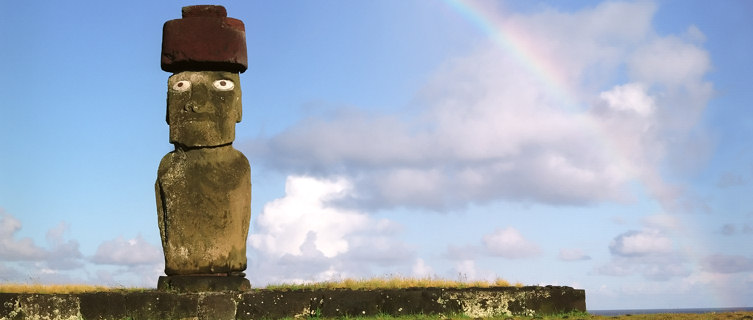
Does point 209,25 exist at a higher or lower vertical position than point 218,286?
higher

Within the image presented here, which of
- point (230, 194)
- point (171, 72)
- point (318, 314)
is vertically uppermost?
point (171, 72)

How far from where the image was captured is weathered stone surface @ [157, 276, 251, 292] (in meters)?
12.1

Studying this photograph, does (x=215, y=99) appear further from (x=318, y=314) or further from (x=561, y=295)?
(x=561, y=295)

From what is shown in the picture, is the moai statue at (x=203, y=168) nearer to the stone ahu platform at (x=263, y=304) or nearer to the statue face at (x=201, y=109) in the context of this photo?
the statue face at (x=201, y=109)

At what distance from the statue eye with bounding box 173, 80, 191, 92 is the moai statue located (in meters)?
0.02

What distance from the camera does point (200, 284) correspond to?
12.1 metres

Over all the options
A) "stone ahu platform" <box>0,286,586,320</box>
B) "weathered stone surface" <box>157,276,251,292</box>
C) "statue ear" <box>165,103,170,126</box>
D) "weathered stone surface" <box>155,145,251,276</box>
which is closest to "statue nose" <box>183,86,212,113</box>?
"statue ear" <box>165,103,170,126</box>

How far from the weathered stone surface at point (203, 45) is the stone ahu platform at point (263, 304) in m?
3.86

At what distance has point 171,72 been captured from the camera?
43.1 ft

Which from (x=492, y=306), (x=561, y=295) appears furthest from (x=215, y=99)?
(x=561, y=295)

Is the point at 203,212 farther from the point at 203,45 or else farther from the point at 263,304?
the point at 203,45

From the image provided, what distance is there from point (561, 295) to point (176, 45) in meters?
7.88

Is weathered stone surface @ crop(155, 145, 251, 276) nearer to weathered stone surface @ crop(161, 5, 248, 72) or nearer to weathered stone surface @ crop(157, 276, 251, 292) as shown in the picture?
weathered stone surface @ crop(157, 276, 251, 292)

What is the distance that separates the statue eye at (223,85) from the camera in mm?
12641
